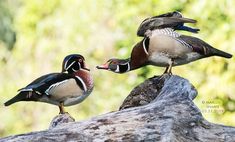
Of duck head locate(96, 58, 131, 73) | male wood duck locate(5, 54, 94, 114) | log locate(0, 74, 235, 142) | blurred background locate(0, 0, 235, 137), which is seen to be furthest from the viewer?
blurred background locate(0, 0, 235, 137)

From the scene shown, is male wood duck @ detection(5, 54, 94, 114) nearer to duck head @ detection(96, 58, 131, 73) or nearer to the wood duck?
duck head @ detection(96, 58, 131, 73)

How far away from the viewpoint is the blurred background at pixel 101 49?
600 centimetres

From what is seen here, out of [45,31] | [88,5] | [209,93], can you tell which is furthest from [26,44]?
[209,93]

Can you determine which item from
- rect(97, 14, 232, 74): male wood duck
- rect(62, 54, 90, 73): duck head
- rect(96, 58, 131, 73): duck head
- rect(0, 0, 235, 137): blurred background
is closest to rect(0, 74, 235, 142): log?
rect(97, 14, 232, 74): male wood duck

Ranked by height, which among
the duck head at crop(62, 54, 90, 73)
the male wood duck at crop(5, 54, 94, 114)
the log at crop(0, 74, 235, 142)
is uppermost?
the duck head at crop(62, 54, 90, 73)

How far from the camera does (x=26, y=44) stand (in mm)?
8367

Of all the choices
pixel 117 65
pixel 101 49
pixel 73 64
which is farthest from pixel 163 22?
pixel 101 49

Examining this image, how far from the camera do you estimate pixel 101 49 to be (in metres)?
7.39

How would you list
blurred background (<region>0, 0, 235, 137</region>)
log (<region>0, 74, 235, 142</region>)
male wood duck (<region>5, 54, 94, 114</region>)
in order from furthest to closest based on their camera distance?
blurred background (<region>0, 0, 235, 137</region>) < male wood duck (<region>5, 54, 94, 114</region>) < log (<region>0, 74, 235, 142</region>)

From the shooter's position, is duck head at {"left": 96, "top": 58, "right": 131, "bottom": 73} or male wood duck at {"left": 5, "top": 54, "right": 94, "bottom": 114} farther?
duck head at {"left": 96, "top": 58, "right": 131, "bottom": 73}

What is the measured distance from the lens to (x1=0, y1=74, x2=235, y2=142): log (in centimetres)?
308

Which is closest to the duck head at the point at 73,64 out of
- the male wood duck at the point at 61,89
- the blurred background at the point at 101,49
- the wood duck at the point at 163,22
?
the male wood duck at the point at 61,89

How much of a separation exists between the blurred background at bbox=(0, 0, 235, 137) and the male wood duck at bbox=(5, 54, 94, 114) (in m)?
1.72

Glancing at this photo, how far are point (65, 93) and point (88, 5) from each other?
376 centimetres
